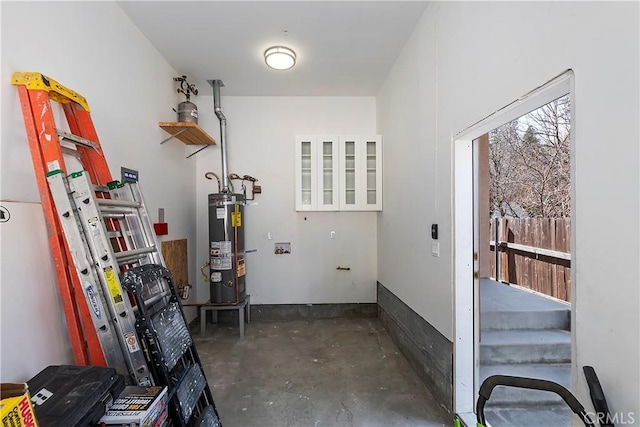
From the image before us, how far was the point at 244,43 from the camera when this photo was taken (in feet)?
9.27

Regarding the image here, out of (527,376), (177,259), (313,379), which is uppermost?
(177,259)

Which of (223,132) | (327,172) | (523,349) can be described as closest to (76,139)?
(223,132)

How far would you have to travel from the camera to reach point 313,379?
255cm

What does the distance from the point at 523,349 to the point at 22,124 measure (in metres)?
3.73

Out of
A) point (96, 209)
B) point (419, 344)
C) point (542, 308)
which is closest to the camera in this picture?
point (96, 209)

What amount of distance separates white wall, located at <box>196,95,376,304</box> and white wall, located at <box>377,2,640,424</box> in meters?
1.96

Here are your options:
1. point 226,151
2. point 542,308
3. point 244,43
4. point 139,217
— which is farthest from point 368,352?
point 244,43

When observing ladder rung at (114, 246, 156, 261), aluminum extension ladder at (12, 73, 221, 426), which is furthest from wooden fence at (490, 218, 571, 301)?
ladder rung at (114, 246, 156, 261)

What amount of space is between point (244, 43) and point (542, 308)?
3.79 m

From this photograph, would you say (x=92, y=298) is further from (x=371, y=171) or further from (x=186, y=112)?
(x=371, y=171)

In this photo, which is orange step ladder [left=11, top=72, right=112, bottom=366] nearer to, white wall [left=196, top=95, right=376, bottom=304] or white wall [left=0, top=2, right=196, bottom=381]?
white wall [left=0, top=2, right=196, bottom=381]

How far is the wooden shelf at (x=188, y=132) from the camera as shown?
305 centimetres

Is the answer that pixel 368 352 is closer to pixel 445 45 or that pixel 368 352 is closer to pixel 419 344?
pixel 419 344

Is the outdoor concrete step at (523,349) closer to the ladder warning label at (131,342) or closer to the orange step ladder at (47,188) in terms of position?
the ladder warning label at (131,342)
